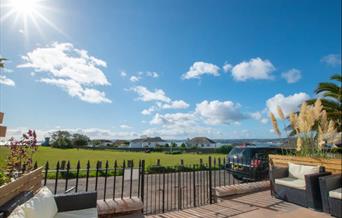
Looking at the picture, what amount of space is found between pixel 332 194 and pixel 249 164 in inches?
152

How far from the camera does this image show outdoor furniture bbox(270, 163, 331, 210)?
398 centimetres

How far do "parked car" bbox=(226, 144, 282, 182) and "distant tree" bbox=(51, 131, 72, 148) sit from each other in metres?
40.8

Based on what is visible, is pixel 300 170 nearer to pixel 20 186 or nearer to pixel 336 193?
pixel 336 193

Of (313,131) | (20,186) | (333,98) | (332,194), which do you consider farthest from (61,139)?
(332,194)

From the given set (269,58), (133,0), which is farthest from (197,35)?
(269,58)

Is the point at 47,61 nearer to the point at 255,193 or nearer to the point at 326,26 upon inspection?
the point at 255,193

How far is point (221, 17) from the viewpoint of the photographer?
8000mm

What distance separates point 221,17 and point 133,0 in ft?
11.5

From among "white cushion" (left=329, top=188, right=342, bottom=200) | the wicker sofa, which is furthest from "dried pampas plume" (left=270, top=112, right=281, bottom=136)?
the wicker sofa

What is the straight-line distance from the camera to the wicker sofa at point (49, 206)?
195 cm

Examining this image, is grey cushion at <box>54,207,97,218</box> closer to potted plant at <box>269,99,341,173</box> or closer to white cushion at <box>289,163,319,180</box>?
white cushion at <box>289,163,319,180</box>

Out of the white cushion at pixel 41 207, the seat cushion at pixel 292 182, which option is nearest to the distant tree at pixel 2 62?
the white cushion at pixel 41 207

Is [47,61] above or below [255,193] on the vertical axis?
above

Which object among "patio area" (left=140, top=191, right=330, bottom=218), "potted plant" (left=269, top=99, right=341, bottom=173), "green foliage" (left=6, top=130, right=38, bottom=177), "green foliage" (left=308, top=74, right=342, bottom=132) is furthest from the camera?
"green foliage" (left=308, top=74, right=342, bottom=132)
